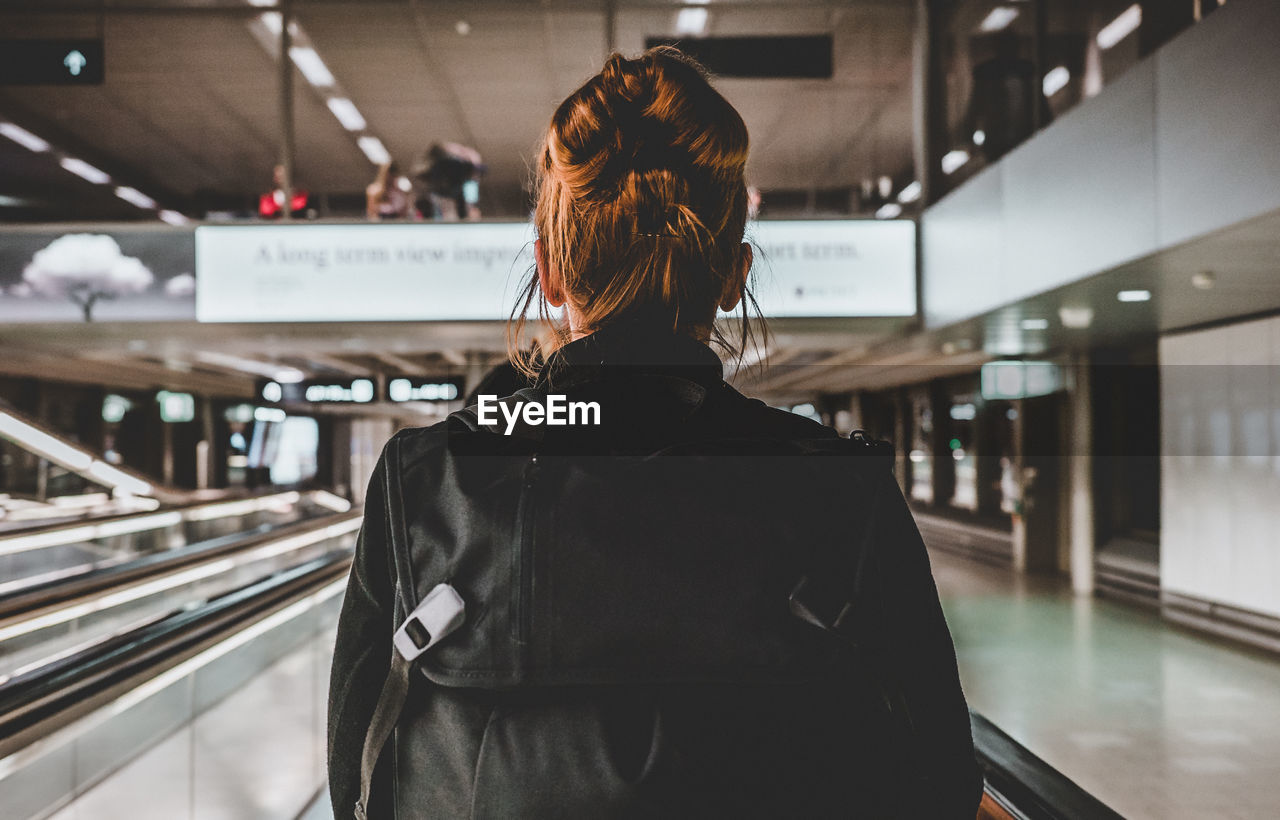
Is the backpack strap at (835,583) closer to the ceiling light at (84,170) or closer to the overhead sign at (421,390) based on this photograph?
the overhead sign at (421,390)

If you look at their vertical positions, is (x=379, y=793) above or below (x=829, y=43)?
below

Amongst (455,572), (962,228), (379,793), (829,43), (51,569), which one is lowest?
(51,569)

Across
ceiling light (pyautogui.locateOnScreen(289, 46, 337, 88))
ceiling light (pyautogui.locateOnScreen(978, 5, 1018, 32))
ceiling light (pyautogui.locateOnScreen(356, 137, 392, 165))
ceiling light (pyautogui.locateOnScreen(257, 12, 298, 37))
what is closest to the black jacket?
ceiling light (pyautogui.locateOnScreen(978, 5, 1018, 32))

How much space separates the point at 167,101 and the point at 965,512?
13.3m

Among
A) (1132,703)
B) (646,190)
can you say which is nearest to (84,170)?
(1132,703)

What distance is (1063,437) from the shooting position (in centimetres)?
1109

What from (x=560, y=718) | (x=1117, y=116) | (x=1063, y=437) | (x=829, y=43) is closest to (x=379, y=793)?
(x=560, y=718)

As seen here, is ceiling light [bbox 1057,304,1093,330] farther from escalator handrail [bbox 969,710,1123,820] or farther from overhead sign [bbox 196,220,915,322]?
escalator handrail [bbox 969,710,1123,820]

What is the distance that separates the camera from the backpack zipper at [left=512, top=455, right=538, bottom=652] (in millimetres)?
729

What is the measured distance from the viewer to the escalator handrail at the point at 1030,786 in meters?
1.88

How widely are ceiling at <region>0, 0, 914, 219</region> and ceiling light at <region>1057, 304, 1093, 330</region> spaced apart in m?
3.01

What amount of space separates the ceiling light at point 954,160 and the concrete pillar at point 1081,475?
160 inches

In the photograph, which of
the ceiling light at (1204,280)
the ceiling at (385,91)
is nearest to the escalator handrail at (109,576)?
the ceiling at (385,91)

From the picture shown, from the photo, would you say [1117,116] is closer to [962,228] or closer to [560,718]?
[962,228]
